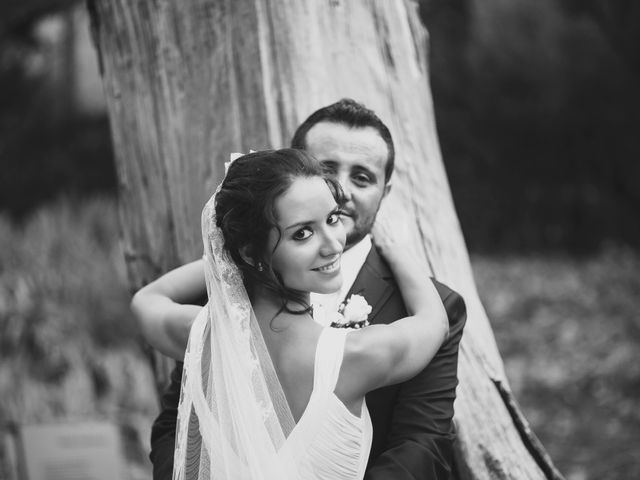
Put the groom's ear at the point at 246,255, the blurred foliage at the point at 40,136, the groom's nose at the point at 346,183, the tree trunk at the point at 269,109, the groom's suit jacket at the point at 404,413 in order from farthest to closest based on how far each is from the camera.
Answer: the blurred foliage at the point at 40,136 → the tree trunk at the point at 269,109 → the groom's nose at the point at 346,183 → the groom's suit jacket at the point at 404,413 → the groom's ear at the point at 246,255

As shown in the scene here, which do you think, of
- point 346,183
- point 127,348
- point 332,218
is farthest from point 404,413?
point 127,348

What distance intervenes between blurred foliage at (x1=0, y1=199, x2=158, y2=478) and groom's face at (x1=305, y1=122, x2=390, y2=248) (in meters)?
3.97

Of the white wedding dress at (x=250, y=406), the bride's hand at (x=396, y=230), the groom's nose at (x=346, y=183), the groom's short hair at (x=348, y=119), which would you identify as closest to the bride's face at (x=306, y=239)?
the white wedding dress at (x=250, y=406)

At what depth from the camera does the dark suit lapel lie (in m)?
3.09

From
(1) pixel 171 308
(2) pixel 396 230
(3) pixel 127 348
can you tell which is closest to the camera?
(1) pixel 171 308

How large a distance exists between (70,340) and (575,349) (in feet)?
16.2

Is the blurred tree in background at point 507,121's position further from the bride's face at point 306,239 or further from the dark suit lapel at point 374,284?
the bride's face at point 306,239

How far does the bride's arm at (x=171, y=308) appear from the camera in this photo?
9.78 feet

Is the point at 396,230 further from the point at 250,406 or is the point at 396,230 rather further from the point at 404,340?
the point at 250,406

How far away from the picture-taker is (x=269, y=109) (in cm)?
388

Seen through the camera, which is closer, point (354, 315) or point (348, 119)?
point (354, 315)

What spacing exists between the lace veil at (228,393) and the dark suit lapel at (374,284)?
59cm

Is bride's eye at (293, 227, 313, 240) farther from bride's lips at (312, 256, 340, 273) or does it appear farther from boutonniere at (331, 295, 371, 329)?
boutonniere at (331, 295, 371, 329)

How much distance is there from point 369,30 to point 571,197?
27.4ft
